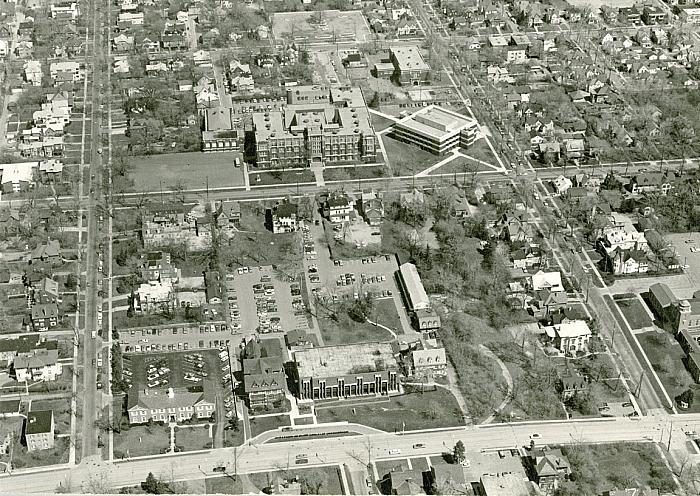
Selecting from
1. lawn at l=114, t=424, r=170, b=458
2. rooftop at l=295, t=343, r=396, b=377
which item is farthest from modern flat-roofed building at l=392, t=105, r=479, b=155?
lawn at l=114, t=424, r=170, b=458

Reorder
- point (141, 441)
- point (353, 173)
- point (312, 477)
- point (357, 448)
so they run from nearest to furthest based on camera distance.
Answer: point (312, 477), point (357, 448), point (141, 441), point (353, 173)

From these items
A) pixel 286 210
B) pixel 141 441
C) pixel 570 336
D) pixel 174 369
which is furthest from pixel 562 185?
pixel 141 441

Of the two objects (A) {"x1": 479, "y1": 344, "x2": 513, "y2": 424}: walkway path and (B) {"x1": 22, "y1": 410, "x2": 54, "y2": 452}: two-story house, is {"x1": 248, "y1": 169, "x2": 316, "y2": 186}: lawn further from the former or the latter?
(B) {"x1": 22, "y1": 410, "x2": 54, "y2": 452}: two-story house

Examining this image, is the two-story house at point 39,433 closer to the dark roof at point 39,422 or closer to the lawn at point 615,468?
the dark roof at point 39,422

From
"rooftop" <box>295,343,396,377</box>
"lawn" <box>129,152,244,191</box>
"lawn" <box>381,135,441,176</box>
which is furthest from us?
"lawn" <box>381,135,441,176</box>

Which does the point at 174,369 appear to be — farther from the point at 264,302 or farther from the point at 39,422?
the point at 264,302

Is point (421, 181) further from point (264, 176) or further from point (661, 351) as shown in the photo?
point (661, 351)
